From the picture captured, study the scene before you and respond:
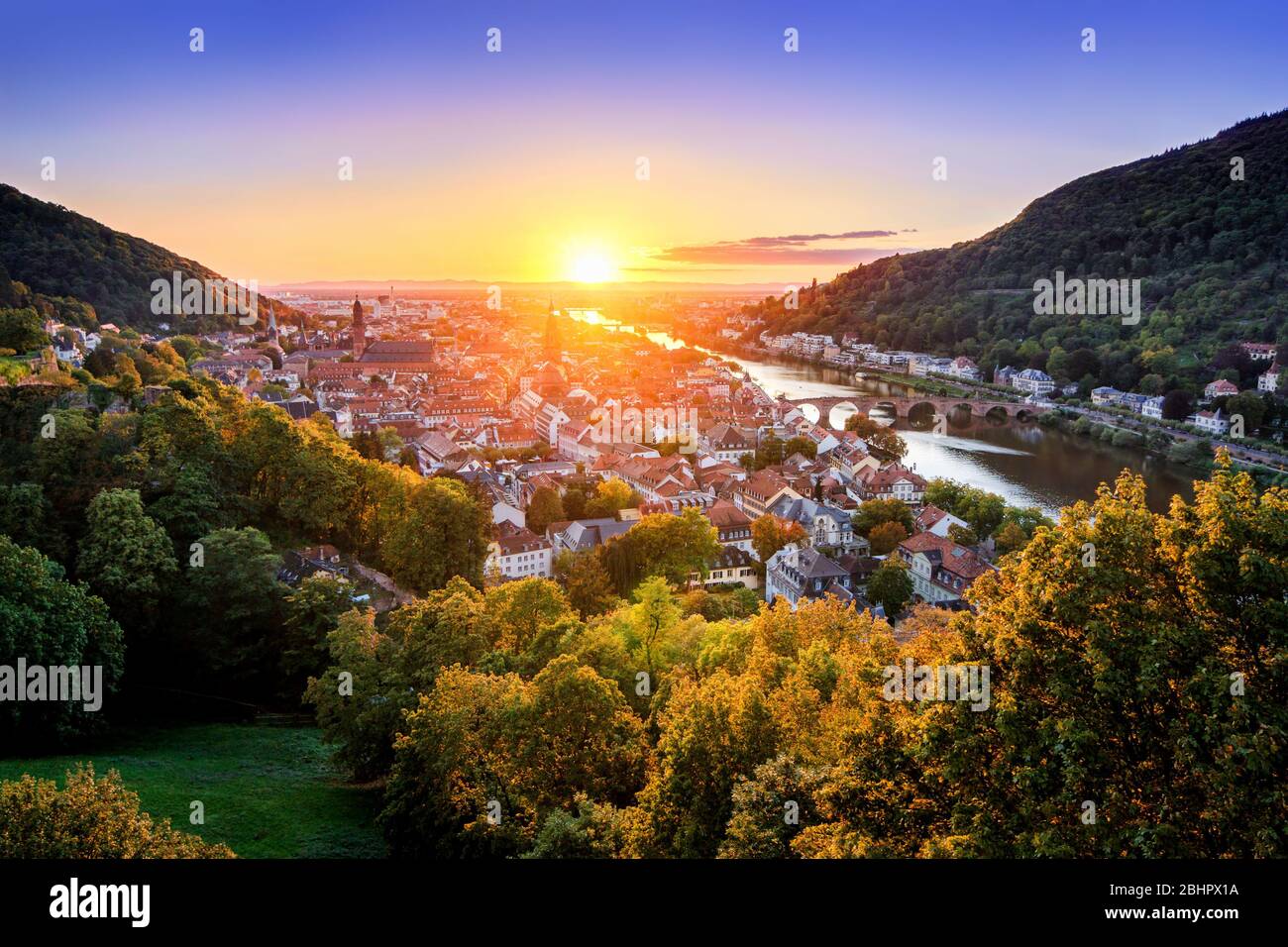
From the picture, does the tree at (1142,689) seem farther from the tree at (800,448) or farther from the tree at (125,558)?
the tree at (800,448)

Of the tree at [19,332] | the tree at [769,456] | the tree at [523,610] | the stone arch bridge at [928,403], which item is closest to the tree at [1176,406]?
the stone arch bridge at [928,403]

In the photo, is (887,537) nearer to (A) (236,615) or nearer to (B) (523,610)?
(B) (523,610)

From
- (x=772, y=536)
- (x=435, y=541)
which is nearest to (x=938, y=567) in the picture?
(x=772, y=536)

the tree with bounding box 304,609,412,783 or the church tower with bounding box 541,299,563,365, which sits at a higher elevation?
the church tower with bounding box 541,299,563,365

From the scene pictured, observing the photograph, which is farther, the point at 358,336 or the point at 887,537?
the point at 358,336

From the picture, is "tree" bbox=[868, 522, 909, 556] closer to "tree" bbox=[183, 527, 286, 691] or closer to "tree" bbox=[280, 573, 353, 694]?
"tree" bbox=[280, 573, 353, 694]

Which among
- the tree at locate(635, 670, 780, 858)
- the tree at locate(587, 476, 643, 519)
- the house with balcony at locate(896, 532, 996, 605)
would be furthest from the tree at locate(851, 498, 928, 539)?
the tree at locate(635, 670, 780, 858)
